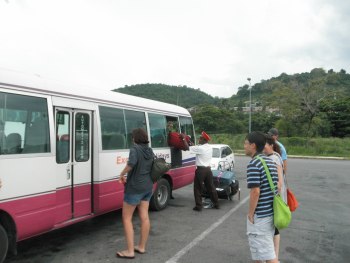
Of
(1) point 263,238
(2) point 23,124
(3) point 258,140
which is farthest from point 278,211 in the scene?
(2) point 23,124

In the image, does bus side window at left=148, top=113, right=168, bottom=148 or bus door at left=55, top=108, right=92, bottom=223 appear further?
bus side window at left=148, top=113, right=168, bottom=148

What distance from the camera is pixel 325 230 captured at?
270 inches

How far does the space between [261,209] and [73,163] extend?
310 cm

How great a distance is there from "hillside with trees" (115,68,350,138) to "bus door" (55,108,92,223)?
1295 inches

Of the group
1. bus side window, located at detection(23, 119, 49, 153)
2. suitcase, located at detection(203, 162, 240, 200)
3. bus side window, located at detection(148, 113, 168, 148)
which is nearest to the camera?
bus side window, located at detection(23, 119, 49, 153)

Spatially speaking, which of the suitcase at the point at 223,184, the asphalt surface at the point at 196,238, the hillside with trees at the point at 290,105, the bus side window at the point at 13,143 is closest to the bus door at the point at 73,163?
the asphalt surface at the point at 196,238

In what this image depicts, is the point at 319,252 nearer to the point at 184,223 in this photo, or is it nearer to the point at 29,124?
the point at 184,223

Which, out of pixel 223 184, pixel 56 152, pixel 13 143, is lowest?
pixel 223 184

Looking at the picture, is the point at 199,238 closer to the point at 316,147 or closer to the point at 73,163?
the point at 73,163

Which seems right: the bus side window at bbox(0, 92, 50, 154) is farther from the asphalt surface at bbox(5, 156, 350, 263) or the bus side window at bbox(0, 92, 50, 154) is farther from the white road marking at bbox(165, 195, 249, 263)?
the white road marking at bbox(165, 195, 249, 263)

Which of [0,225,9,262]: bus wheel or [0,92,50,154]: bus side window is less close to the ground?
[0,92,50,154]: bus side window

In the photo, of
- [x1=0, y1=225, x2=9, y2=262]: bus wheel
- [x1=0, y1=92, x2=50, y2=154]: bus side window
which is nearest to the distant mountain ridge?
[x1=0, y1=92, x2=50, y2=154]: bus side window

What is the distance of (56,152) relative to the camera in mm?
5121

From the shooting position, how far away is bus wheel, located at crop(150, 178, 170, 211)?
26.3ft
